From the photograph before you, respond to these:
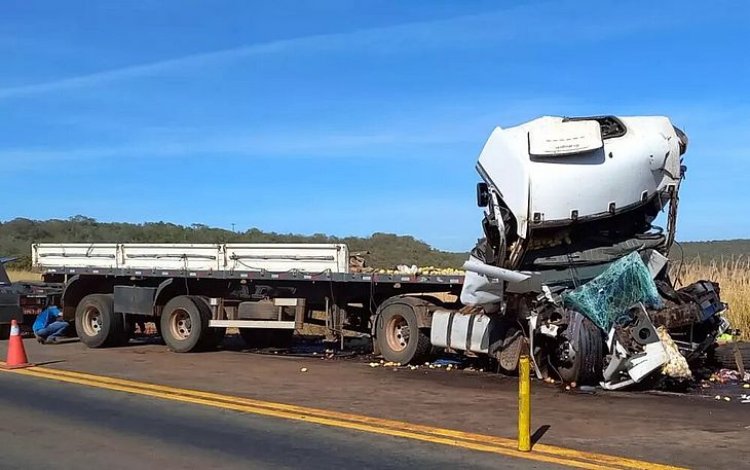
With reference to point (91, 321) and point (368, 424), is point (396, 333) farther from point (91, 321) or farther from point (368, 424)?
point (91, 321)

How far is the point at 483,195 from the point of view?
12539 mm

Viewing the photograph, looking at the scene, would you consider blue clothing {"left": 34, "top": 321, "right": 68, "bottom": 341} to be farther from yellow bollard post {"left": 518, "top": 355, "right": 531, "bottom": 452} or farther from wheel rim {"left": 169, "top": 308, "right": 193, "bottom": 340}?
yellow bollard post {"left": 518, "top": 355, "right": 531, "bottom": 452}

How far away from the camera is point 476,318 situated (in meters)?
13.2

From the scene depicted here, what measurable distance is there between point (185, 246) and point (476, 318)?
6.91m

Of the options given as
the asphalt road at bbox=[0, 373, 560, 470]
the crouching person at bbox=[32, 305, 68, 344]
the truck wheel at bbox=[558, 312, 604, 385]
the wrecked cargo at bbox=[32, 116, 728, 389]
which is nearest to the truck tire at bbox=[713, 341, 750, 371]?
the wrecked cargo at bbox=[32, 116, 728, 389]

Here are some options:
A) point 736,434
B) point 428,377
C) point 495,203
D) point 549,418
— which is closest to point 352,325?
point 428,377

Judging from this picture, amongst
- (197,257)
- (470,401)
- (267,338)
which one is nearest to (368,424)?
(470,401)

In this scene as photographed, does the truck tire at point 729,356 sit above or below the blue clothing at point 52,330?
below

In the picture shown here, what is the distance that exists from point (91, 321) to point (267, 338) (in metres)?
3.91

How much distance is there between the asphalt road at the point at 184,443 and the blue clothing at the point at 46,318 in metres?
9.13

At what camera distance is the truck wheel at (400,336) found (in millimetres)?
14125

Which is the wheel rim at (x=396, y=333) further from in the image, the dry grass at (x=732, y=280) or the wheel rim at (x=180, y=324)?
the dry grass at (x=732, y=280)

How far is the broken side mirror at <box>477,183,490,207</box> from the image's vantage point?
12.4 metres

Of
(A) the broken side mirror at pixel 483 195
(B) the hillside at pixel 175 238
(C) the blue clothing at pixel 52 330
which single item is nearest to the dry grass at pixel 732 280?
(B) the hillside at pixel 175 238
